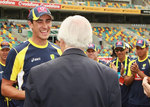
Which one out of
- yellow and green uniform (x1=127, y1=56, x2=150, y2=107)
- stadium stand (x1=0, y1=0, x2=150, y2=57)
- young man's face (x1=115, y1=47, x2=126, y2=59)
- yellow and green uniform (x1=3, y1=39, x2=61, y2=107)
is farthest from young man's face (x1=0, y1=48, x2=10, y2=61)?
stadium stand (x1=0, y1=0, x2=150, y2=57)

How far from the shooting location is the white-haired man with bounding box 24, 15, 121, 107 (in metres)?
1.71

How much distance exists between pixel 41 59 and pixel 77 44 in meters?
1.35

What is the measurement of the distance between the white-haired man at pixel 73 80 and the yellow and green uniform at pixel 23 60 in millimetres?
1263

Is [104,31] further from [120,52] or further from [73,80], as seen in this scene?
[73,80]

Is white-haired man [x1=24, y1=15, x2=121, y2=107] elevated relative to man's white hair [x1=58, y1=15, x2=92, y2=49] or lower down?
lower down

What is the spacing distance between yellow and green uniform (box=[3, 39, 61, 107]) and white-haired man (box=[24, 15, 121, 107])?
1263 mm

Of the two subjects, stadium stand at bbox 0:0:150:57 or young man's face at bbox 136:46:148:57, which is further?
stadium stand at bbox 0:0:150:57

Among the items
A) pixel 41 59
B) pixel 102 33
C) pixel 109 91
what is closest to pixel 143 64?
pixel 41 59

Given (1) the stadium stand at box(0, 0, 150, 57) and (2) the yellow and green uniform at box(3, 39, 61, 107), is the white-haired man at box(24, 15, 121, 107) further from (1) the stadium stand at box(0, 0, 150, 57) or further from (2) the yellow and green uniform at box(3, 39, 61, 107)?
(1) the stadium stand at box(0, 0, 150, 57)

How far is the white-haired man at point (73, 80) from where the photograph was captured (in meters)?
1.71

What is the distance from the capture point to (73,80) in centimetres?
174

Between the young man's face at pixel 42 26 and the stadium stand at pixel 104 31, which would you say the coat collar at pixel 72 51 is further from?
the stadium stand at pixel 104 31

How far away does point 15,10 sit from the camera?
30.1 meters

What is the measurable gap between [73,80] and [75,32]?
0.37 metres
